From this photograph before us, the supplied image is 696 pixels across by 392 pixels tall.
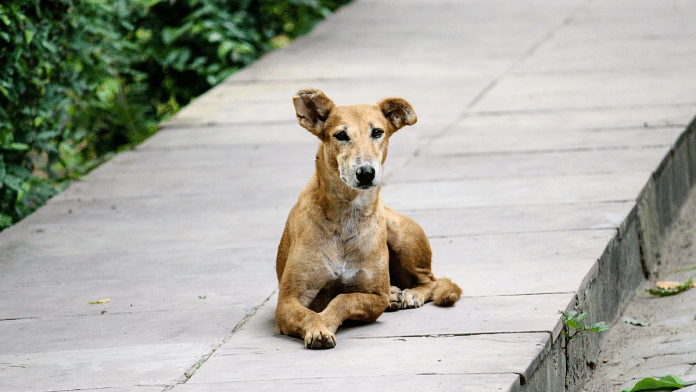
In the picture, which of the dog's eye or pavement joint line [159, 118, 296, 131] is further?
pavement joint line [159, 118, 296, 131]

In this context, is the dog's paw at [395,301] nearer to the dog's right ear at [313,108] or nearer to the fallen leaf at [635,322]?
the dog's right ear at [313,108]

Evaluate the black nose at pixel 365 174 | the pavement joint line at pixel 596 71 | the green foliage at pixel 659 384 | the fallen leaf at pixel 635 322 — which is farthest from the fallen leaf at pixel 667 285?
the pavement joint line at pixel 596 71

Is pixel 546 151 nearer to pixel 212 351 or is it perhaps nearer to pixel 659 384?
pixel 659 384

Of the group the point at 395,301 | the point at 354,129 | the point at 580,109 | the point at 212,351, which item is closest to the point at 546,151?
the point at 580,109

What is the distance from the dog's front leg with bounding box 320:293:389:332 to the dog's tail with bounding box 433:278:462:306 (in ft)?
1.16

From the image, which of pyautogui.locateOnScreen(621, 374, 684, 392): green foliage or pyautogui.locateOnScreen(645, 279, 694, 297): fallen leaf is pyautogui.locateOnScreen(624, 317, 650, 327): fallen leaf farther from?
pyautogui.locateOnScreen(621, 374, 684, 392): green foliage

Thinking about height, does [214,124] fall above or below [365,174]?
below

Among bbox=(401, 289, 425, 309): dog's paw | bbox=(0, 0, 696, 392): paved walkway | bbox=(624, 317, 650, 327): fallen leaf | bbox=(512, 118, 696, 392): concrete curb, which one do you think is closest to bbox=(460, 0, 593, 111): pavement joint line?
bbox=(0, 0, 696, 392): paved walkway

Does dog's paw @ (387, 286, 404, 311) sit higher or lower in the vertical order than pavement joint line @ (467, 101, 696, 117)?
higher

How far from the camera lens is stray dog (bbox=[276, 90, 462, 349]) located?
16.7ft

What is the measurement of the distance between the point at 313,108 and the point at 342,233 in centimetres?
66

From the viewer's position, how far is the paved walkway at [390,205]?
4836 millimetres

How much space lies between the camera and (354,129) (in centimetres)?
515

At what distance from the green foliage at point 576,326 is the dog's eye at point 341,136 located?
1.38 metres
